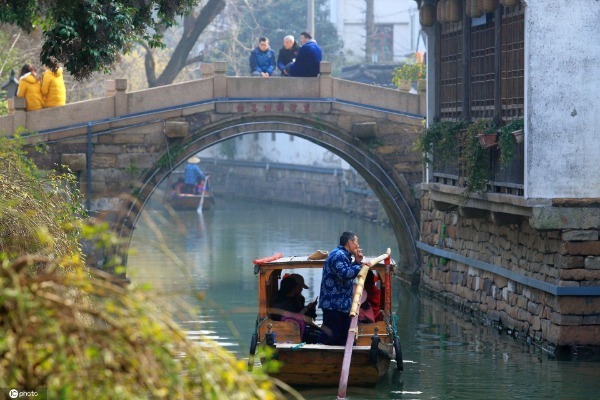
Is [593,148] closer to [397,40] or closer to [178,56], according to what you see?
[178,56]

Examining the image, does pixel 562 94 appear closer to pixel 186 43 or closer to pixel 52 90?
pixel 52 90

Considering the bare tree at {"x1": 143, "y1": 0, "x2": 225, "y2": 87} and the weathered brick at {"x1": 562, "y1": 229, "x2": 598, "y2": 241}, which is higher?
the bare tree at {"x1": 143, "y1": 0, "x2": 225, "y2": 87}

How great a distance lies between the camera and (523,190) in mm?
12922

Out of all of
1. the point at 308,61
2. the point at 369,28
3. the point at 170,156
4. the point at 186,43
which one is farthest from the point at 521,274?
the point at 369,28

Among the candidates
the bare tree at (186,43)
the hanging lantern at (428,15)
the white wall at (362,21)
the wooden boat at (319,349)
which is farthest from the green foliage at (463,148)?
the white wall at (362,21)

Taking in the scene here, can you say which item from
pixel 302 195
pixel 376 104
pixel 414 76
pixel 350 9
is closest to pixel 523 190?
pixel 376 104

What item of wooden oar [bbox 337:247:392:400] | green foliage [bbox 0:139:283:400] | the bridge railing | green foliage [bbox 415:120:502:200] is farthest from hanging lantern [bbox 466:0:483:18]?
green foliage [bbox 0:139:283:400]

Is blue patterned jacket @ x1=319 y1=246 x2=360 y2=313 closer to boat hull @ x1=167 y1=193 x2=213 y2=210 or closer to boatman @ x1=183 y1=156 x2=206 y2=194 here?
boat hull @ x1=167 y1=193 x2=213 y2=210

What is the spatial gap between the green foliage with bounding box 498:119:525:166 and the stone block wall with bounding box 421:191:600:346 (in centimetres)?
84

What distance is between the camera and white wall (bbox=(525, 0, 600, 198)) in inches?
496

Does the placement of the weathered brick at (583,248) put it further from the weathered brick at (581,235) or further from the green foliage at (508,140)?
the green foliage at (508,140)

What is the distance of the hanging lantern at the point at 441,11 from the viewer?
16.0m

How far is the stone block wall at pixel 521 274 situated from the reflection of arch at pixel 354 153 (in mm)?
1564

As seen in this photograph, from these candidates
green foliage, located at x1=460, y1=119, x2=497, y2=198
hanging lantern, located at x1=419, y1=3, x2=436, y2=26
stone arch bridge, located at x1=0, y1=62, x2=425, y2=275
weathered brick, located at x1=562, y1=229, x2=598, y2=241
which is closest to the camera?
weathered brick, located at x1=562, y1=229, x2=598, y2=241
